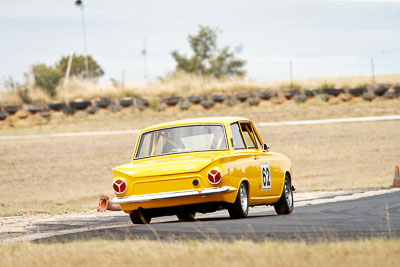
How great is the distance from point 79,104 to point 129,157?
1472cm

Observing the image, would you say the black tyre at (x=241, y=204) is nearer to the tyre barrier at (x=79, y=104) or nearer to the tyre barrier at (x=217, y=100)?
the tyre barrier at (x=217, y=100)

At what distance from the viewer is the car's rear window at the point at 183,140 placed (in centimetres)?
1323

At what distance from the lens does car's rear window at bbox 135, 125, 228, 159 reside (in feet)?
43.4

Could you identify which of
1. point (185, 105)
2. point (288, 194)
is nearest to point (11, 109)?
point (185, 105)

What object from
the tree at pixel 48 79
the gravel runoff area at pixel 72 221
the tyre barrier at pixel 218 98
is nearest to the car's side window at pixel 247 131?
the gravel runoff area at pixel 72 221

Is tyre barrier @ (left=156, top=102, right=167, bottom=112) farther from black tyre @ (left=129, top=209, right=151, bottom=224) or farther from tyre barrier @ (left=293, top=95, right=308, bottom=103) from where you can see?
black tyre @ (left=129, top=209, right=151, bottom=224)

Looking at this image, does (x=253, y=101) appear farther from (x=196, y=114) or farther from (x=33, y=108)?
(x=33, y=108)

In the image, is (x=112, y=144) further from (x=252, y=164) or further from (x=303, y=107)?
(x=252, y=164)

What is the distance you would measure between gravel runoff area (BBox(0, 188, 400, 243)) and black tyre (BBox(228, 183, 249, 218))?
68.8 inches

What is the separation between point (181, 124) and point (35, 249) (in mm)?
4727

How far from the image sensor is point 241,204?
1270cm

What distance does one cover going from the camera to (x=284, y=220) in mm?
12492

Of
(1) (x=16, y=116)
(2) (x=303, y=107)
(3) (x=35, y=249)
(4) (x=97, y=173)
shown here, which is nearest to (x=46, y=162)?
(4) (x=97, y=173)

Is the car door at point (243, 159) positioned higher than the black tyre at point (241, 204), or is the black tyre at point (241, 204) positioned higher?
the car door at point (243, 159)
